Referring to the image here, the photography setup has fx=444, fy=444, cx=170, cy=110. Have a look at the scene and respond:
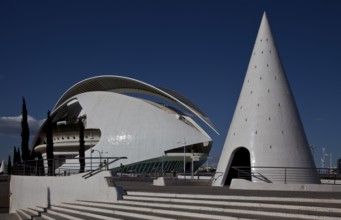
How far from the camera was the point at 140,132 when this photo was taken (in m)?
49.9

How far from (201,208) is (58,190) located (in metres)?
9.40

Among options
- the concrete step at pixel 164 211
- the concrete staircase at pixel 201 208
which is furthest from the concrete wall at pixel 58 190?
the concrete step at pixel 164 211

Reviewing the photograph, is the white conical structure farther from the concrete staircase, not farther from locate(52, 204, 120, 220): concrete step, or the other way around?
locate(52, 204, 120, 220): concrete step

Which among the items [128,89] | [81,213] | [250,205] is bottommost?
[81,213]

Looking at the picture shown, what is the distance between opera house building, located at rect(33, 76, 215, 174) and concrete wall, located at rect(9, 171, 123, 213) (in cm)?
1963

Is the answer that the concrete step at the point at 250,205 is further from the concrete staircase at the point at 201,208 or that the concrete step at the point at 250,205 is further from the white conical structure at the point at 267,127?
the white conical structure at the point at 267,127

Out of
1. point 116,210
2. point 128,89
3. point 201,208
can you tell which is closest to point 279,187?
point 201,208

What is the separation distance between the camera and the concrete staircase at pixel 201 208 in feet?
31.6

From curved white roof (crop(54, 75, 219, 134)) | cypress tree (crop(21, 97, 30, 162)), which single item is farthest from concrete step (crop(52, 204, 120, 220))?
curved white roof (crop(54, 75, 219, 134))

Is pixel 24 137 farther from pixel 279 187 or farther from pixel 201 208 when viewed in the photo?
pixel 201 208

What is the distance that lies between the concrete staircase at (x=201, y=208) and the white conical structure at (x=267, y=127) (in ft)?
22.5

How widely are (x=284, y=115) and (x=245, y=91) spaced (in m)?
2.33

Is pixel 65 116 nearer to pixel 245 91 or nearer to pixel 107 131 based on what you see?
pixel 107 131

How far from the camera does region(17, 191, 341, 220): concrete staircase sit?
9.63 meters
